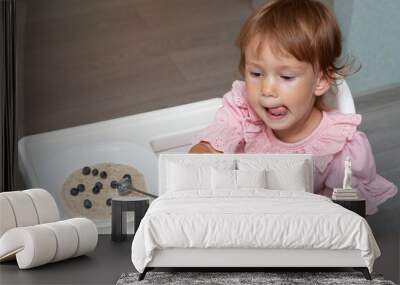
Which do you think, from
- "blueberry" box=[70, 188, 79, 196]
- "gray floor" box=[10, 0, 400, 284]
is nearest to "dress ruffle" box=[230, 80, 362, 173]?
"gray floor" box=[10, 0, 400, 284]

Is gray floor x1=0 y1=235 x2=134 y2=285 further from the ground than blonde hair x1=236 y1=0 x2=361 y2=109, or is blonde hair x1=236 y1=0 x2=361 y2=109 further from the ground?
blonde hair x1=236 y1=0 x2=361 y2=109

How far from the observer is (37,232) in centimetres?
526

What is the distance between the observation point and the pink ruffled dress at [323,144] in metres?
6.67

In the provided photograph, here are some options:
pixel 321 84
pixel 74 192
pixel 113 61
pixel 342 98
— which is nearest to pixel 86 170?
pixel 74 192

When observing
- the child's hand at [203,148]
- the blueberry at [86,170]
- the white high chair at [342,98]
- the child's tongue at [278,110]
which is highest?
the white high chair at [342,98]

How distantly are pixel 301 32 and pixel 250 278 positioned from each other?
238cm

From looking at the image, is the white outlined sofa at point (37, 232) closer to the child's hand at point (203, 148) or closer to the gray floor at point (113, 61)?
the child's hand at point (203, 148)

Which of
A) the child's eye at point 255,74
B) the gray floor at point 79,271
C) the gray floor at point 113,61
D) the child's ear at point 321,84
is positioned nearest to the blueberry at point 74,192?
the gray floor at point 113,61

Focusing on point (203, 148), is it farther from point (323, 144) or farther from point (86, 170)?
point (86, 170)

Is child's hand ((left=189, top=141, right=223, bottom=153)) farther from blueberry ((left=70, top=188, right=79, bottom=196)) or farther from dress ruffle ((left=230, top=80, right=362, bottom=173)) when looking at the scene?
blueberry ((left=70, top=188, right=79, bottom=196))

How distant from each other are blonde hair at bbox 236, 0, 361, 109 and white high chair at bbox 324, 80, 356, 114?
0.25 ft

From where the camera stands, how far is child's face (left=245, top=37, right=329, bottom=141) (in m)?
6.71

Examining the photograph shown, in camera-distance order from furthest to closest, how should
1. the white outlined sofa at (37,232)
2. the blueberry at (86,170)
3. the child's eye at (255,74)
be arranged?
the blueberry at (86,170) → the child's eye at (255,74) → the white outlined sofa at (37,232)

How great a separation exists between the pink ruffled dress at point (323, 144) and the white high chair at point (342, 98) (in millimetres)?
54
